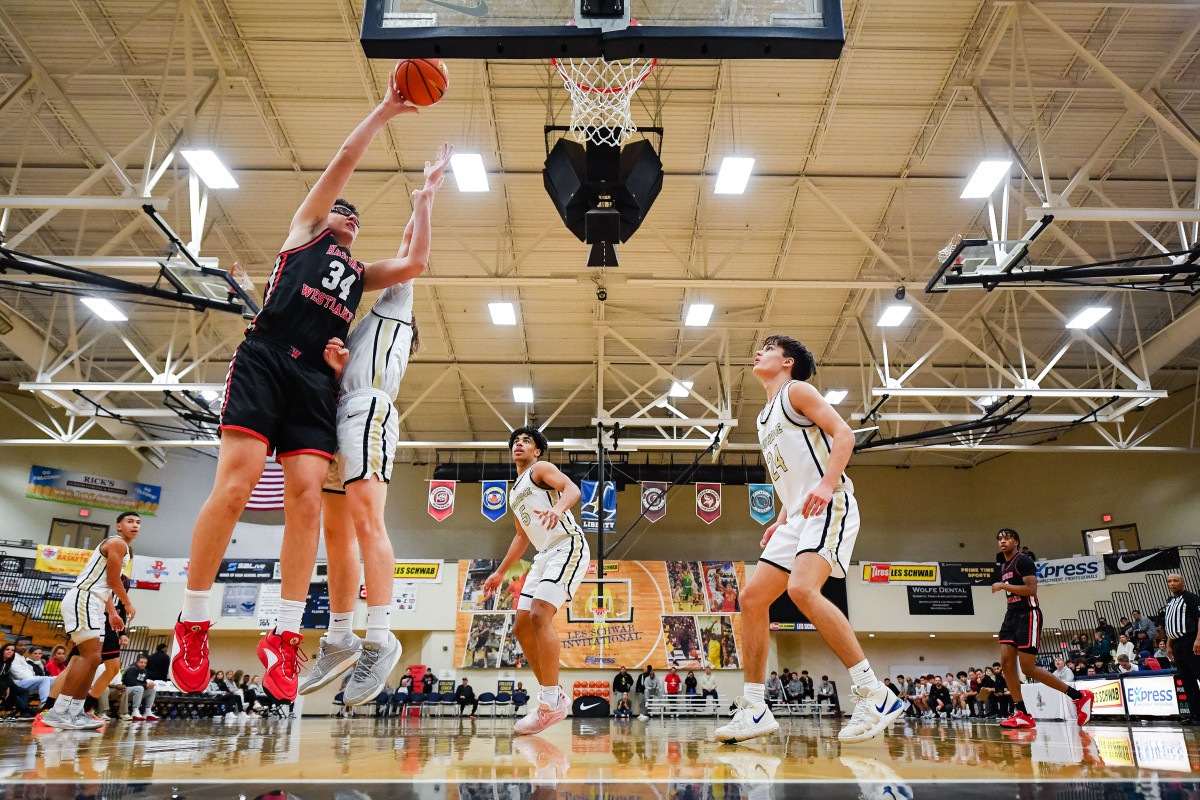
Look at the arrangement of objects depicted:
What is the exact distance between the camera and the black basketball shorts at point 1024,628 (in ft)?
22.5

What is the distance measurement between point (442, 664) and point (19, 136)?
49.5 ft

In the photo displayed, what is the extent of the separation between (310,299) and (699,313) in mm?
12074

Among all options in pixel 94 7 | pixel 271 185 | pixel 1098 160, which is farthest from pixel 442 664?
pixel 1098 160

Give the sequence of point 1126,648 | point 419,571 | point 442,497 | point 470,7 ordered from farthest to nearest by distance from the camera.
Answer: point 419,571 < point 442,497 < point 1126,648 < point 470,7

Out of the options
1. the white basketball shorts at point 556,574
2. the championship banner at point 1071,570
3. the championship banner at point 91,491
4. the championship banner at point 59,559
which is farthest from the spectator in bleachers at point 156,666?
the championship banner at point 1071,570

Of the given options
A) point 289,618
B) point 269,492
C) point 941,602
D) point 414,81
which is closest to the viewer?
point 289,618

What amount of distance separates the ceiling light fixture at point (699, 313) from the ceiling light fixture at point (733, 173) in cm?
324

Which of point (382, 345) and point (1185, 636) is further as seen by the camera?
point (1185, 636)

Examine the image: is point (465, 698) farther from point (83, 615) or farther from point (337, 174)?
point (337, 174)

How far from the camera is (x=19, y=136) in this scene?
12547 millimetres

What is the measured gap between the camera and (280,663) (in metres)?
2.87

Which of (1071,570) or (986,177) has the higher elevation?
(986,177)

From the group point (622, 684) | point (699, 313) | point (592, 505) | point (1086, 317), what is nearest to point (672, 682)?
point (622, 684)

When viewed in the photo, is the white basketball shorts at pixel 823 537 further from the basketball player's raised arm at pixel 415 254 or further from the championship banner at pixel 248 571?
the championship banner at pixel 248 571
